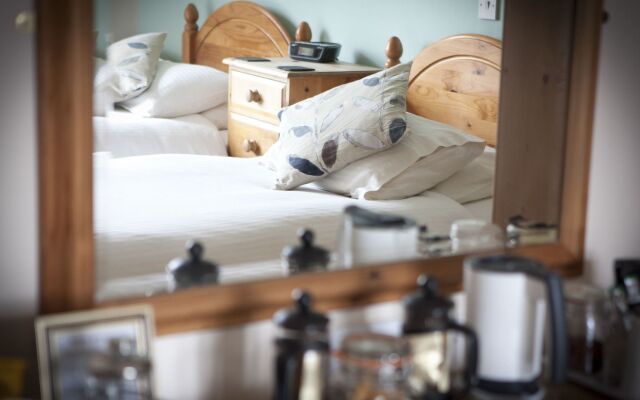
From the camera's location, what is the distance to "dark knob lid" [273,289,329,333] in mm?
973

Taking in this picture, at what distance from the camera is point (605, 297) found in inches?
50.0

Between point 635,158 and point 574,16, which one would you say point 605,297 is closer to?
point 635,158

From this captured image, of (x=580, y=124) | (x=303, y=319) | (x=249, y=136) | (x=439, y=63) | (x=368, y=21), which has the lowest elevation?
(x=303, y=319)

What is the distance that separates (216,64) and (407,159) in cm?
92

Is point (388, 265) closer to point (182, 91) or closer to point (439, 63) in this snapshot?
point (439, 63)

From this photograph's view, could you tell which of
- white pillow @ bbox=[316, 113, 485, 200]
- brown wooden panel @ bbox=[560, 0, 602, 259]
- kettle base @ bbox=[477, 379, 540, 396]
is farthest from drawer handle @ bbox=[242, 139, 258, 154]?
kettle base @ bbox=[477, 379, 540, 396]

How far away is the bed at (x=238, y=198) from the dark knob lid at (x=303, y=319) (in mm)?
170

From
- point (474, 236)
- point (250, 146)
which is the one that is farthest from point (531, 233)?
point (250, 146)

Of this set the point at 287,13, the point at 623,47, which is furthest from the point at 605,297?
the point at 287,13

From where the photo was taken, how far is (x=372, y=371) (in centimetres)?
100

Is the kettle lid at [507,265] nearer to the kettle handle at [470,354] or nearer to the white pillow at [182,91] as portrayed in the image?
the kettle handle at [470,354]

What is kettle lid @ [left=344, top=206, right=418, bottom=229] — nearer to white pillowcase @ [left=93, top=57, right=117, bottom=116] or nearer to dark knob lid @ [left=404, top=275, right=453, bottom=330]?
dark knob lid @ [left=404, top=275, right=453, bottom=330]

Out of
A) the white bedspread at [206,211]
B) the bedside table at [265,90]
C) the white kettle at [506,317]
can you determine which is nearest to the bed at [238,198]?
the white bedspread at [206,211]

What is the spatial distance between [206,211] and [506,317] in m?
0.73
